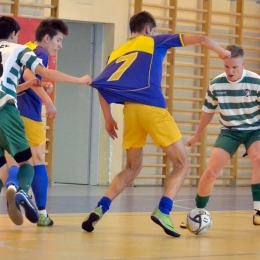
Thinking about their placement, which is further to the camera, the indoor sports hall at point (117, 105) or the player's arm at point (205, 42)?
the indoor sports hall at point (117, 105)

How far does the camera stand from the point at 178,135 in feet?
16.6

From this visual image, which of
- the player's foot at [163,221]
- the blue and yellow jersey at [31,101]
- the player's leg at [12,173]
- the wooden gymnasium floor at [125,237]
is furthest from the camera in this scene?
the blue and yellow jersey at [31,101]

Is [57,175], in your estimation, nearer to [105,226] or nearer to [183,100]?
[183,100]

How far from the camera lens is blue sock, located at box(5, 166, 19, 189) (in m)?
4.99

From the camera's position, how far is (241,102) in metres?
5.58

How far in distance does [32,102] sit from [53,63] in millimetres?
5031

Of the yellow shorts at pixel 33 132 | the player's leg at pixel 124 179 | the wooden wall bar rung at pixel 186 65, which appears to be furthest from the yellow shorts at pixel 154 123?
the wooden wall bar rung at pixel 186 65

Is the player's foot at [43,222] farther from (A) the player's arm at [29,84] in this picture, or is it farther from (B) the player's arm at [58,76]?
(B) the player's arm at [58,76]

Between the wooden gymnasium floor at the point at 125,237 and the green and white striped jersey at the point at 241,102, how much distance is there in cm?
85

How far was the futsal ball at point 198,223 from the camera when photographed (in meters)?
5.13

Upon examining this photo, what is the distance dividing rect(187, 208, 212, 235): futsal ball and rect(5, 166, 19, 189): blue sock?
1.30 metres

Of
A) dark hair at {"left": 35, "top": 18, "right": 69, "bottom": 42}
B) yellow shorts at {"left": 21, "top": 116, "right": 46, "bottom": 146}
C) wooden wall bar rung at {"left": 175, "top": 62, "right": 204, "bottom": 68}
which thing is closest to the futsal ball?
yellow shorts at {"left": 21, "top": 116, "right": 46, "bottom": 146}

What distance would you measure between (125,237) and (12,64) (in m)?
1.41

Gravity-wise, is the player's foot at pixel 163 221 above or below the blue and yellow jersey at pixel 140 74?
below
